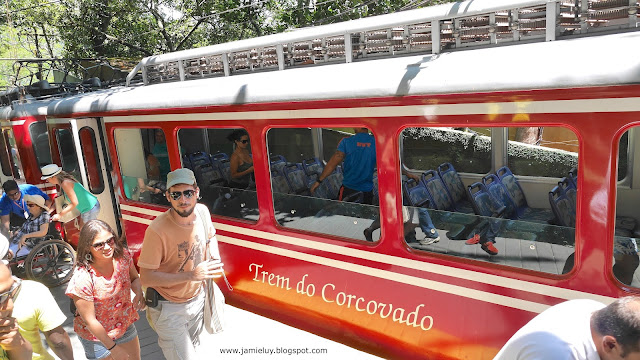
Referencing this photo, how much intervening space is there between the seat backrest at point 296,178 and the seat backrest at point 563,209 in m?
2.49

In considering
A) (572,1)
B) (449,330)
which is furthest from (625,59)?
(449,330)

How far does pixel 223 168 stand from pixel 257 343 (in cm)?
240

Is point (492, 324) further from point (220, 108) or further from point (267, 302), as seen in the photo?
point (220, 108)

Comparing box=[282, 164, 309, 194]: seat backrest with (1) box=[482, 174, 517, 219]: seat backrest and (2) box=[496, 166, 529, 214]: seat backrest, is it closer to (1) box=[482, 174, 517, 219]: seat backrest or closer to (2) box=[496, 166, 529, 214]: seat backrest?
(1) box=[482, 174, 517, 219]: seat backrest

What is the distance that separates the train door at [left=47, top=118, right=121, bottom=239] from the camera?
5665 millimetres

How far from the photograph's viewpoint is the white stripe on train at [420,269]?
9.30 ft

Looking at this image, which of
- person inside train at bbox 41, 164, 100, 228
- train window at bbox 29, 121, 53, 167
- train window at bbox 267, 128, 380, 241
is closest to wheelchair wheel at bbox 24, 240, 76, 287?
person inside train at bbox 41, 164, 100, 228

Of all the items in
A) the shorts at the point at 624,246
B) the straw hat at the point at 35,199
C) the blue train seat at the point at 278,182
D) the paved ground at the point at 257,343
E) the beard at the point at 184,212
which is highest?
the beard at the point at 184,212

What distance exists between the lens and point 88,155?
5887mm

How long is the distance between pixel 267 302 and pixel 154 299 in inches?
57.8

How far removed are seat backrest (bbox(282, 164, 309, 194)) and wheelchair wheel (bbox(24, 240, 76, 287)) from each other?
11.2 feet

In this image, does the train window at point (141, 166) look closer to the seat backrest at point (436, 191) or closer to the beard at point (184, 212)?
the beard at point (184, 212)

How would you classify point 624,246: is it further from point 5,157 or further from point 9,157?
point 5,157

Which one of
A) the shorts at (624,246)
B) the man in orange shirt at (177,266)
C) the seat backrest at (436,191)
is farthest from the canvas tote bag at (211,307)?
the shorts at (624,246)
